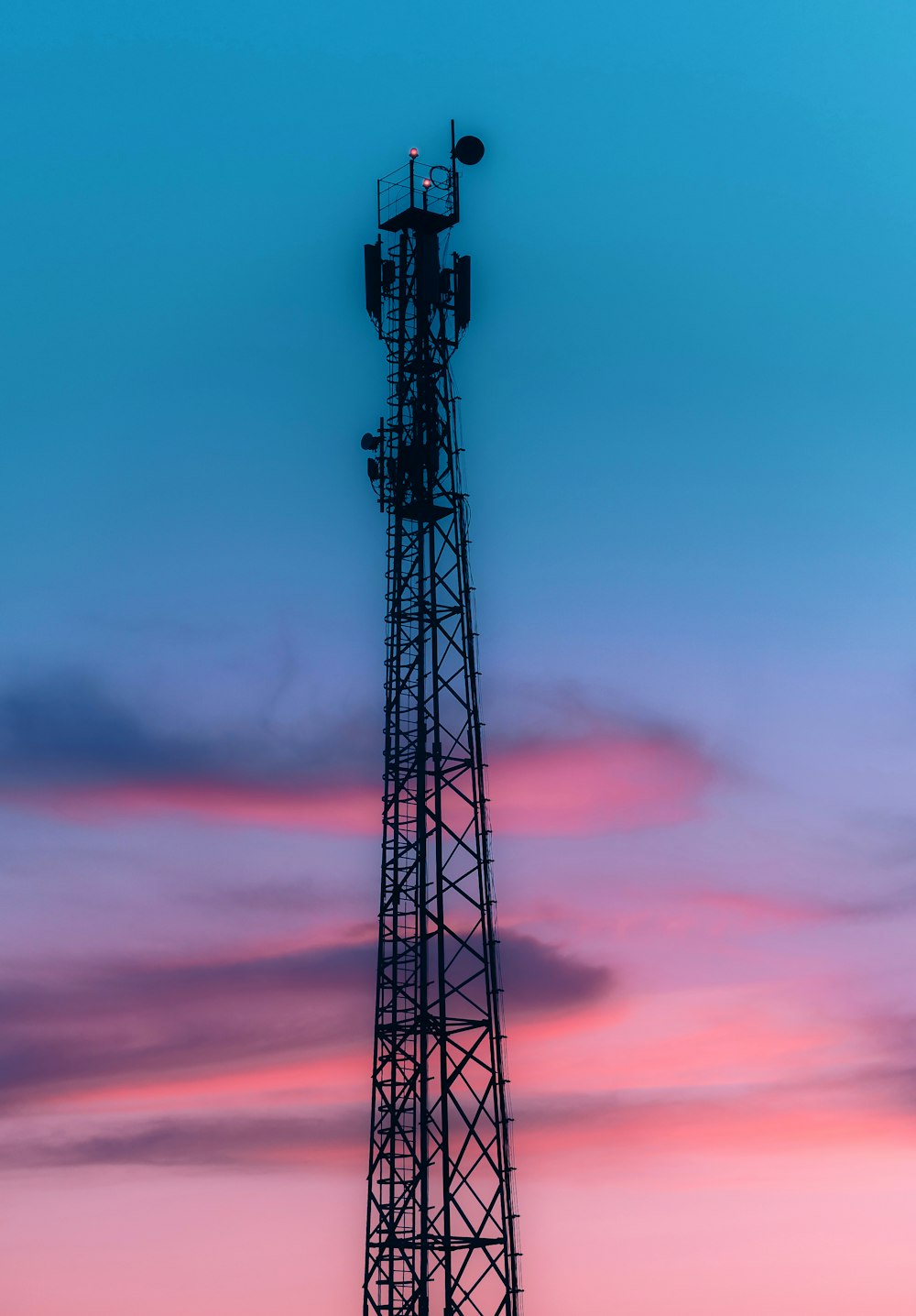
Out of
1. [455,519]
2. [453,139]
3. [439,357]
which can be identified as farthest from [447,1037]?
[453,139]

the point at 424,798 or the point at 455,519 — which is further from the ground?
the point at 455,519

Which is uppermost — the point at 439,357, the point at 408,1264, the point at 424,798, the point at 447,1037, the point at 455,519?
the point at 439,357

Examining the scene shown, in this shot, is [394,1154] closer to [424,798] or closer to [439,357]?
[424,798]

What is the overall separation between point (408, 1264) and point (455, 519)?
2600 cm

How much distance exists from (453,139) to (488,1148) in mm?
35999

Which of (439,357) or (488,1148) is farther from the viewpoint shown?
(439,357)

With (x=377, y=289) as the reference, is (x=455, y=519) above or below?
below

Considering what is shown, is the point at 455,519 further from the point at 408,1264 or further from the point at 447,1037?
the point at 408,1264

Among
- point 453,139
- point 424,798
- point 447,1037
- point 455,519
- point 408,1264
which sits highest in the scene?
point 453,139

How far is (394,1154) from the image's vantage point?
240 ft

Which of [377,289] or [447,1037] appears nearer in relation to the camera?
[447,1037]

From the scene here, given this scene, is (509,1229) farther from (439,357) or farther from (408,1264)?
(439,357)

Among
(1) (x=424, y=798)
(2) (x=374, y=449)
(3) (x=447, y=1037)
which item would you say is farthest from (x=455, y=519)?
(3) (x=447, y=1037)

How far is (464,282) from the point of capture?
3041 inches
